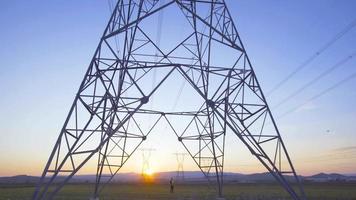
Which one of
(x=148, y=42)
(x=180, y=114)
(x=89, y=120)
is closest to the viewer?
(x=89, y=120)

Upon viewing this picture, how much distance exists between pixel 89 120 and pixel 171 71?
4.33 m

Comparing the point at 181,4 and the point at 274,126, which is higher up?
the point at 181,4

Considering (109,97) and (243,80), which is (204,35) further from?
(109,97)

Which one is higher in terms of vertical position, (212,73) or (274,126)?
(212,73)

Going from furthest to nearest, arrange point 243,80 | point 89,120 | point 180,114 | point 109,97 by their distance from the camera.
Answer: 1. point 180,114
2. point 243,80
3. point 109,97
4. point 89,120

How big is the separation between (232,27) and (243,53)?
59.2 inches

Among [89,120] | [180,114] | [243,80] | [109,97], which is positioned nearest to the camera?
[89,120]

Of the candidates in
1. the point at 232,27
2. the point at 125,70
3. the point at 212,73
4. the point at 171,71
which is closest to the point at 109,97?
the point at 125,70

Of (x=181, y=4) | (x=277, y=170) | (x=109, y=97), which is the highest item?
(x=181, y=4)

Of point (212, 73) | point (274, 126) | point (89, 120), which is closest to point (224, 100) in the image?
point (212, 73)

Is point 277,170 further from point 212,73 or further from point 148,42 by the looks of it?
point 148,42

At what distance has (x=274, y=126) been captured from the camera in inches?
738

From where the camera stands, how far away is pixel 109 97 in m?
19.1

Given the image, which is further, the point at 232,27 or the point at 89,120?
the point at 232,27
